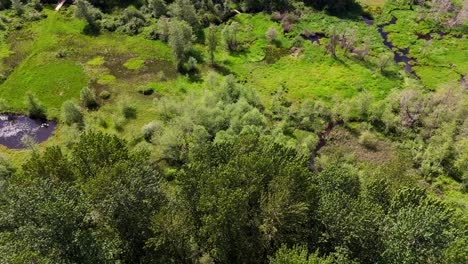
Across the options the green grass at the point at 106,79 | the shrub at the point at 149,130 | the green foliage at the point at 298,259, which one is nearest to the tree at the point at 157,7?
the green grass at the point at 106,79

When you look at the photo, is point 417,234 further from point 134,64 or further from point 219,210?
point 134,64

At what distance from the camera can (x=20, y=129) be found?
7312cm

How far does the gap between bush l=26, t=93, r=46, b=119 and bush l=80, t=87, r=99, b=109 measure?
8241mm

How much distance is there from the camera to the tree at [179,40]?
85.6 metres

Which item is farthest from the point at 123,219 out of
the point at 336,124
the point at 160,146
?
the point at 336,124

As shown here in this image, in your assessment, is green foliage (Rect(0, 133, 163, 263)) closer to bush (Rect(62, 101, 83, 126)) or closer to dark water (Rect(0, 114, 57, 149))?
bush (Rect(62, 101, 83, 126))

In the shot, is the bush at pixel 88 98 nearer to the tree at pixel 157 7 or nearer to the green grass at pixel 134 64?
the green grass at pixel 134 64

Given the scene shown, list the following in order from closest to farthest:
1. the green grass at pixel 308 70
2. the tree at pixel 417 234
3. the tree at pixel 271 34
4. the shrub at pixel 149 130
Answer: the tree at pixel 417 234
the shrub at pixel 149 130
the green grass at pixel 308 70
the tree at pixel 271 34

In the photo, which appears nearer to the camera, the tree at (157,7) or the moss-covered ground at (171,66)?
the moss-covered ground at (171,66)

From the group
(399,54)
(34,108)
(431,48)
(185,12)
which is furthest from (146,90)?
(431,48)

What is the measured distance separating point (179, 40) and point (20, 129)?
39.3m

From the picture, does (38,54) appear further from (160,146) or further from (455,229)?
(455,229)

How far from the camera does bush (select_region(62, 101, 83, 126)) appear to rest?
71.0m

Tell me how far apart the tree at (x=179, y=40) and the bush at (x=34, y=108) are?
104 ft
